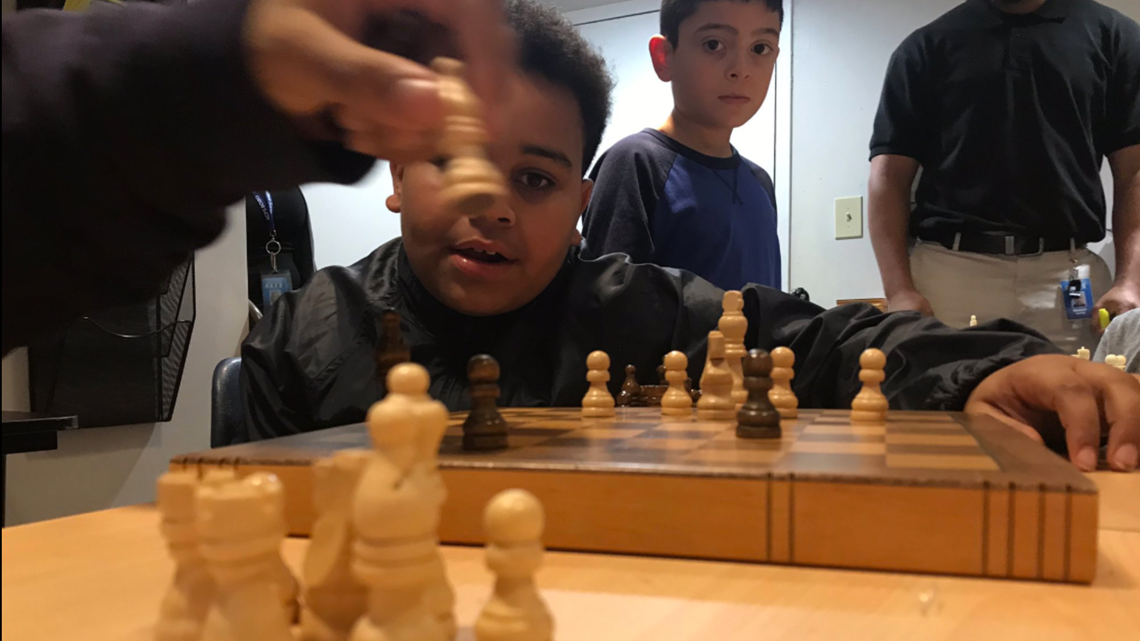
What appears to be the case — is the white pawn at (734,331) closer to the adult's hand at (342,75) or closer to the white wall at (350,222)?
the adult's hand at (342,75)

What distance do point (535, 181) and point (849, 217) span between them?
2264mm

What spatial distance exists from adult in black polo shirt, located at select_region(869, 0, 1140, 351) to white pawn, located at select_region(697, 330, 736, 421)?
1.38m

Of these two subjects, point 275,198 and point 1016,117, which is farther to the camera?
point 275,198

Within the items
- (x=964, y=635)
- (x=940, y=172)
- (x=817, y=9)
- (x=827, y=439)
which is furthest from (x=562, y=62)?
(x=817, y=9)

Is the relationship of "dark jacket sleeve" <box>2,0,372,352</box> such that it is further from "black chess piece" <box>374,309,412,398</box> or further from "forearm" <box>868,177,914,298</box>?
"forearm" <box>868,177,914,298</box>

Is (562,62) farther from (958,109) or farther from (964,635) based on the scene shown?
(958,109)

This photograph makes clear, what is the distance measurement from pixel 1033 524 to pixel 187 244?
59 cm

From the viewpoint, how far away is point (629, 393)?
1.30 meters

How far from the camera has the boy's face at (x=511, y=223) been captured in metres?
1.32

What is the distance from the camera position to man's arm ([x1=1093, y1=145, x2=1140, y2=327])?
7.41 feet

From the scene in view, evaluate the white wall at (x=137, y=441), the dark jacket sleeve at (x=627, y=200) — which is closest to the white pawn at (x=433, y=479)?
the dark jacket sleeve at (x=627, y=200)

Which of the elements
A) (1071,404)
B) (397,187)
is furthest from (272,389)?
(1071,404)

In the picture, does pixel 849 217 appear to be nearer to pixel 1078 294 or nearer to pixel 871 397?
pixel 1078 294

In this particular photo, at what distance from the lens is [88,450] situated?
210cm
